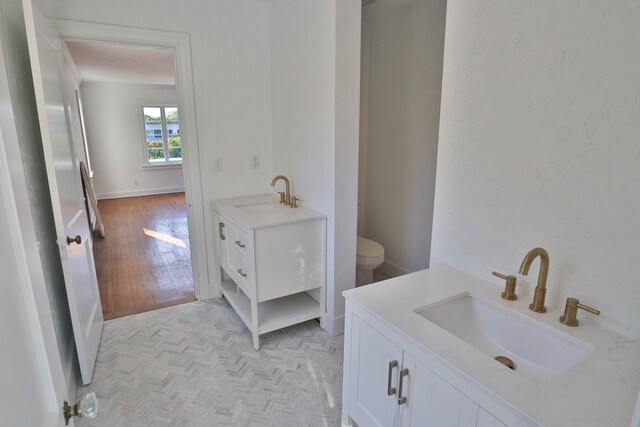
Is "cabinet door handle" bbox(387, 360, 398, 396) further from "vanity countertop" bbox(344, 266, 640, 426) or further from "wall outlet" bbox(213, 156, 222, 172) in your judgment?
"wall outlet" bbox(213, 156, 222, 172)

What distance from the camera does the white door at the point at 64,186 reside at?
1.70 m

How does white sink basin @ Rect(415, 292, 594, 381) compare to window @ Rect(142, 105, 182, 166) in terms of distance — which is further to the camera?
window @ Rect(142, 105, 182, 166)

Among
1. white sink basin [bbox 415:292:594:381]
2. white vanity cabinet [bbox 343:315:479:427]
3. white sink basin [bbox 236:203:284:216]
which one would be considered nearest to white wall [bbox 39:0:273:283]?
white sink basin [bbox 236:203:284:216]

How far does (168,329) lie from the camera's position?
262 centimetres

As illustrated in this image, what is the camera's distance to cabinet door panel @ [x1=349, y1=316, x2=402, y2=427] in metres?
1.27

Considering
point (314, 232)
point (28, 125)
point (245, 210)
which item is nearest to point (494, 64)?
point (314, 232)

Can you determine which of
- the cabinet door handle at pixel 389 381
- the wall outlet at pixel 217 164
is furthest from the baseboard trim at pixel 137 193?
the cabinet door handle at pixel 389 381

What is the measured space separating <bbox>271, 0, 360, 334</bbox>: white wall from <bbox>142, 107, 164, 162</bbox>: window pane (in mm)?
5912

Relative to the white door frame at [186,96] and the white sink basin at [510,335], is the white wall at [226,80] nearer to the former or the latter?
the white door frame at [186,96]

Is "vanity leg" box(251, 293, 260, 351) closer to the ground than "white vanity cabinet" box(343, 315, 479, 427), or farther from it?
closer to the ground

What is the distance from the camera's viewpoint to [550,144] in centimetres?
122

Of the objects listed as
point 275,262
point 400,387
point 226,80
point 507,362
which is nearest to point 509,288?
point 507,362

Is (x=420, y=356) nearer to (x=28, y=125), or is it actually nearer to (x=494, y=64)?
(x=494, y=64)

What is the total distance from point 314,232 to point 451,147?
1.13 metres
